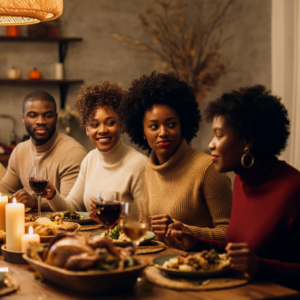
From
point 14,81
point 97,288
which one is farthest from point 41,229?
point 14,81

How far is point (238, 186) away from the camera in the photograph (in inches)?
64.7

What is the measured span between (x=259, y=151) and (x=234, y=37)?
3490mm

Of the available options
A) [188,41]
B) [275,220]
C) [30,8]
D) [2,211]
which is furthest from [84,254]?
[188,41]

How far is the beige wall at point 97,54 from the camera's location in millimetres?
4805

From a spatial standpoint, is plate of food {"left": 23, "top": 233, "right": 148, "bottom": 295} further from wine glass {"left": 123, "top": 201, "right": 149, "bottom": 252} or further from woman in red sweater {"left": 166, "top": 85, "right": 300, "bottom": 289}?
woman in red sweater {"left": 166, "top": 85, "right": 300, "bottom": 289}

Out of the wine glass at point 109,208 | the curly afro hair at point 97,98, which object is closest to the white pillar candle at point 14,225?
the wine glass at point 109,208

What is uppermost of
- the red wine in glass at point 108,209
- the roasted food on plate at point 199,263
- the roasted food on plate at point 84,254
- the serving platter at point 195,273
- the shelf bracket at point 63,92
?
the shelf bracket at point 63,92

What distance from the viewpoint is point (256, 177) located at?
1.52 metres

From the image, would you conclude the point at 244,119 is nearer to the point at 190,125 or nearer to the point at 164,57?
the point at 190,125

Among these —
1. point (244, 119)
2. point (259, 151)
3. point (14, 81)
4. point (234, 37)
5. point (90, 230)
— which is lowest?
point (90, 230)

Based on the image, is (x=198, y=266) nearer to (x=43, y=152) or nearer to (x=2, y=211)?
(x=2, y=211)

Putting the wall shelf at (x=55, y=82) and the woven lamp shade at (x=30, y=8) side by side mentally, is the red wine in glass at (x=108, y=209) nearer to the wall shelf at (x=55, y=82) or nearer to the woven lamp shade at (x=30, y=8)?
the woven lamp shade at (x=30, y=8)

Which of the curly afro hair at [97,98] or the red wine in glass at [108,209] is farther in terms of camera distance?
the curly afro hair at [97,98]

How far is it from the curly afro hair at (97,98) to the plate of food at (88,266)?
146 cm
